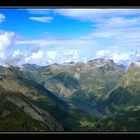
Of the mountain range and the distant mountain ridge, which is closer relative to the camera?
the mountain range

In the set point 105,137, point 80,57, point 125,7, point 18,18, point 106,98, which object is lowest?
point 106,98

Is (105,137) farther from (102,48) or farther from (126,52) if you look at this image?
(102,48)

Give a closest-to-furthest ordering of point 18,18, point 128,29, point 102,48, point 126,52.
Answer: point 126,52 < point 102,48 < point 128,29 < point 18,18

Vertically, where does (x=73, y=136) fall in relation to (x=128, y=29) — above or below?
below

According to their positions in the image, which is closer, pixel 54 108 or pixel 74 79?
pixel 54 108

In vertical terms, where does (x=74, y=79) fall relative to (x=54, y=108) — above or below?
above

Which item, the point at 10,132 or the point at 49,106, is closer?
the point at 10,132

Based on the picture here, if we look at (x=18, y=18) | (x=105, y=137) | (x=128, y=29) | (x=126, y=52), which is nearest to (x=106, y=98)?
(x=128, y=29)

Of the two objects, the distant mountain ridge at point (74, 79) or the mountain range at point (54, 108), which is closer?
the mountain range at point (54, 108)
